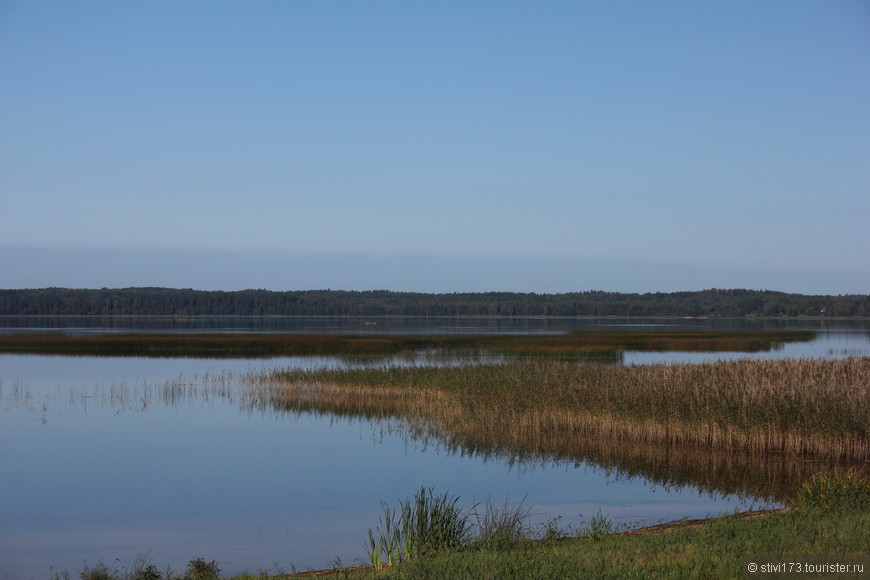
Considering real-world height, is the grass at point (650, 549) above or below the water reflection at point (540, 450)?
above

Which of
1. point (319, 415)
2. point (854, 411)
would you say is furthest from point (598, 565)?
point (319, 415)

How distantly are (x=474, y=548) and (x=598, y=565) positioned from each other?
2168mm

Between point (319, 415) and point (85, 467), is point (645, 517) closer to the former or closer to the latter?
point (85, 467)

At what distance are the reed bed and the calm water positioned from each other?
2.00m

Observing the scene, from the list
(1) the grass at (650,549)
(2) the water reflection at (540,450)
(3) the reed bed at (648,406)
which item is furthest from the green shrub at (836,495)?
(3) the reed bed at (648,406)

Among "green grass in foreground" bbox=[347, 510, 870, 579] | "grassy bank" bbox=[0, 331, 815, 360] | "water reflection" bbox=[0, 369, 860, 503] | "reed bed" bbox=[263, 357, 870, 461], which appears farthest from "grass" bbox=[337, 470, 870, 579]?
"grassy bank" bbox=[0, 331, 815, 360]

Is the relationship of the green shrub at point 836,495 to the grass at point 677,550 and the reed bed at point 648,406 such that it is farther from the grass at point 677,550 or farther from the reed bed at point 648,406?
the reed bed at point 648,406

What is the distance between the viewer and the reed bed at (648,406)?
58.4 feet

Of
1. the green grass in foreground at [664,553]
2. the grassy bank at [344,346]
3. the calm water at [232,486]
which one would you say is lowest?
the calm water at [232,486]

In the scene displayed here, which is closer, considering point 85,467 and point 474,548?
point 474,548

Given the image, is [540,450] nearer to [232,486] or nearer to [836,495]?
[232,486]

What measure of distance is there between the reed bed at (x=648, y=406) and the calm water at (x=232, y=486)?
2002 mm

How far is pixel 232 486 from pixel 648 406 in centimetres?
1014

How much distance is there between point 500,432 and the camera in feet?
68.5
